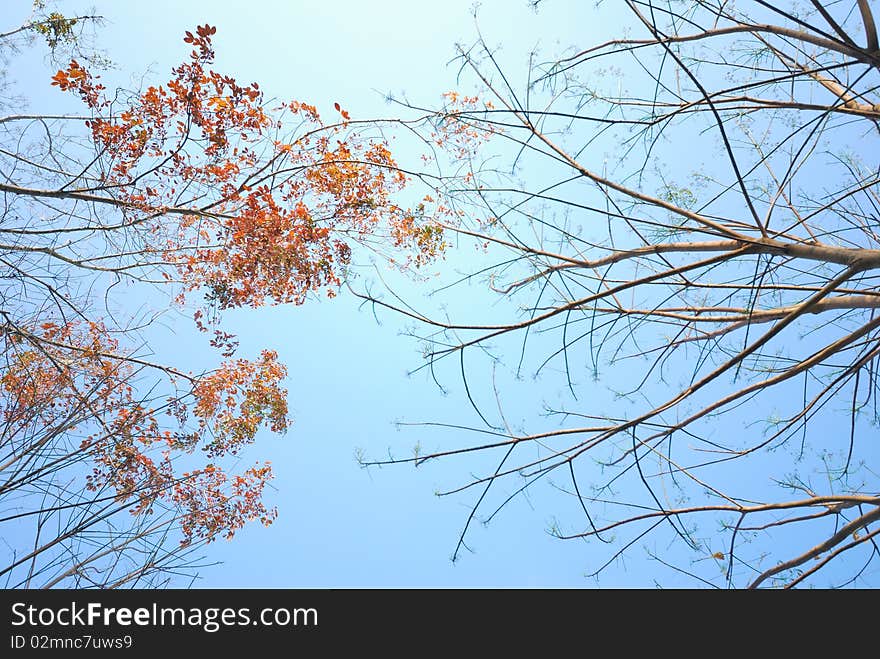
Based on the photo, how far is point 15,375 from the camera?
3.59 meters

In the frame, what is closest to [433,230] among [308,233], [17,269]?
[308,233]
